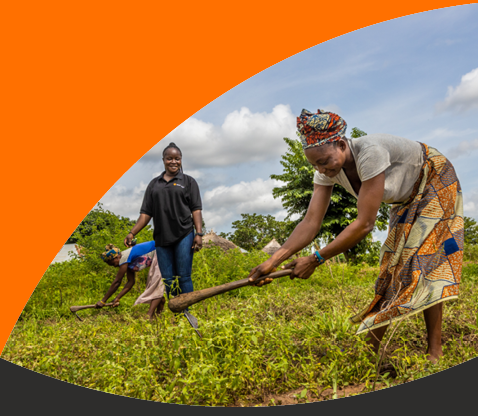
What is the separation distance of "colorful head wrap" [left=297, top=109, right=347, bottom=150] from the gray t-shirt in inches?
5.5

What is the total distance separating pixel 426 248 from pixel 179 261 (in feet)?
7.24

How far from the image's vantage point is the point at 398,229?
2.33 m

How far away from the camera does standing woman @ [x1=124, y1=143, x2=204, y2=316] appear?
12.0 feet

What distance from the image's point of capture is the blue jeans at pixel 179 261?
3674mm

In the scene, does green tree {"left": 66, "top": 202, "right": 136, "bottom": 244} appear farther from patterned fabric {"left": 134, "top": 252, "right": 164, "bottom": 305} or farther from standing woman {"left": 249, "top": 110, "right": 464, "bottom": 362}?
standing woman {"left": 249, "top": 110, "right": 464, "bottom": 362}

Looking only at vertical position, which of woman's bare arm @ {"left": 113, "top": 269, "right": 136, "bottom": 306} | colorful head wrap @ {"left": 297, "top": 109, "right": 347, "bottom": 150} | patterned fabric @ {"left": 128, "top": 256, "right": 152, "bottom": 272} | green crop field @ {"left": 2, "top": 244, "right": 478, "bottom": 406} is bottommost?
green crop field @ {"left": 2, "top": 244, "right": 478, "bottom": 406}

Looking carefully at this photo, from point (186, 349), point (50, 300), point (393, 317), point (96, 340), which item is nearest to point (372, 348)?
point (393, 317)

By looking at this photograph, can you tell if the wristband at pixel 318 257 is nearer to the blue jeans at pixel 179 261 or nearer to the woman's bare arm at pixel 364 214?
the woman's bare arm at pixel 364 214

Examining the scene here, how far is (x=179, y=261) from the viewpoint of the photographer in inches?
145

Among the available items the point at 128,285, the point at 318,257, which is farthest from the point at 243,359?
the point at 128,285

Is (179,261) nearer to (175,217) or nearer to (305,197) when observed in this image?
(175,217)

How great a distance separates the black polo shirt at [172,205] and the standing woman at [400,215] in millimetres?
1570

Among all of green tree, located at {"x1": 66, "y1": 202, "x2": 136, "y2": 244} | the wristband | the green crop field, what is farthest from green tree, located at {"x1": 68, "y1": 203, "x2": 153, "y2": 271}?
the wristband

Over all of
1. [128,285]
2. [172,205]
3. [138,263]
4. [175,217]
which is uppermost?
[172,205]
